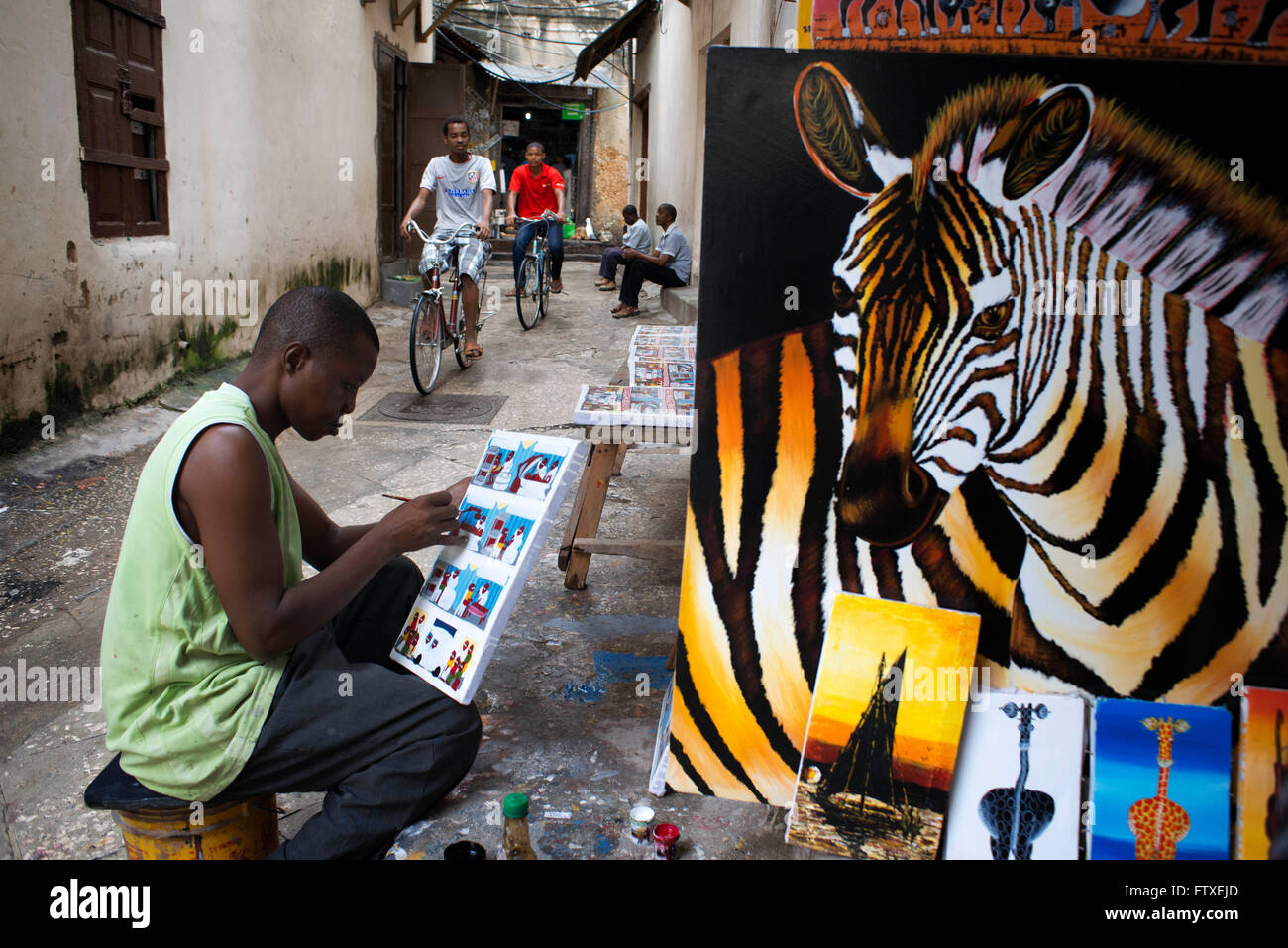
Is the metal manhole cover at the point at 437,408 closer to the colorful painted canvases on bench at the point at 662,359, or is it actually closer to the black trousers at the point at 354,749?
the colorful painted canvases on bench at the point at 662,359

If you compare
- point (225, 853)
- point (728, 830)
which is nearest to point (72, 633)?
point (225, 853)

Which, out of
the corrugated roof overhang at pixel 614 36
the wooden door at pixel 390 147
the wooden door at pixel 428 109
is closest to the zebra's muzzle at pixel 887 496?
the wooden door at pixel 390 147

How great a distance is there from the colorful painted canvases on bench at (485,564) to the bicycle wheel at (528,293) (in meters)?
6.41

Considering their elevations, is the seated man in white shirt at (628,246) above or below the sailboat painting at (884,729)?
above

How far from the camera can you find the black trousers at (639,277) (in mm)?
9281

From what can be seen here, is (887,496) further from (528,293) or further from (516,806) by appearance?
(528,293)

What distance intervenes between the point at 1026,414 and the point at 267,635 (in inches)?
58.9

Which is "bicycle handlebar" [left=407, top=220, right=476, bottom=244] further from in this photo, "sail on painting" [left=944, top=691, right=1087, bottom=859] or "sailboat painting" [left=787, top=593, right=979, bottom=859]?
"sail on painting" [left=944, top=691, right=1087, bottom=859]

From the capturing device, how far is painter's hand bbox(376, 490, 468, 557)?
1.86 metres

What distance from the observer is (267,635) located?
169cm


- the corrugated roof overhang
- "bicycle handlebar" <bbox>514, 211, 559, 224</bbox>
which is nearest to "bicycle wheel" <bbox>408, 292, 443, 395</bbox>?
"bicycle handlebar" <bbox>514, 211, 559, 224</bbox>

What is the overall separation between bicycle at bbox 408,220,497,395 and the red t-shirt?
3411mm

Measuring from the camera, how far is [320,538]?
2.15m

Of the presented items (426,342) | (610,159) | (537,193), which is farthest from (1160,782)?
(610,159)
